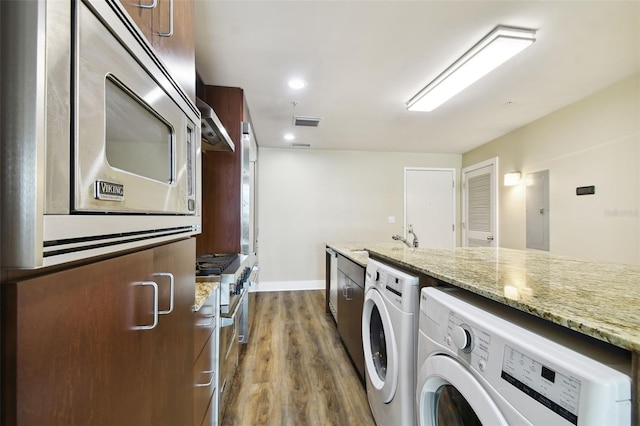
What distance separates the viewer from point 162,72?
2.13 feet

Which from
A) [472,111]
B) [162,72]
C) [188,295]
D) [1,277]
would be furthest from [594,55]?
[1,277]

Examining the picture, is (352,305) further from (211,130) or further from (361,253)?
(211,130)

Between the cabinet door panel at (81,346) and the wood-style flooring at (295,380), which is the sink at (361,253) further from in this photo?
the cabinet door panel at (81,346)

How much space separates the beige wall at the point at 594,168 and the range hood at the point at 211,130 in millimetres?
3135

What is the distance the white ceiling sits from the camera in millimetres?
1567

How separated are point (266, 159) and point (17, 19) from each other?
14.1 feet

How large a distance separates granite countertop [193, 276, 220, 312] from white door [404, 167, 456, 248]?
13.2 ft

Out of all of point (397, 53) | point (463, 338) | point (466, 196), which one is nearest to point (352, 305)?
point (463, 338)

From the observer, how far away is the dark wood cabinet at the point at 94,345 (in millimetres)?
306

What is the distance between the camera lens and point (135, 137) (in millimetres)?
588

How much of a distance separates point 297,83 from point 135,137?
6.67ft

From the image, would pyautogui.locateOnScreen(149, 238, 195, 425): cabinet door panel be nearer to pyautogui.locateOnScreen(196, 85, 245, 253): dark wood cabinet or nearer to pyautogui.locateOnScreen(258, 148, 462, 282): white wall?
pyautogui.locateOnScreen(196, 85, 245, 253): dark wood cabinet

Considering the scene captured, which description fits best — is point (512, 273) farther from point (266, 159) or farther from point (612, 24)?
point (266, 159)

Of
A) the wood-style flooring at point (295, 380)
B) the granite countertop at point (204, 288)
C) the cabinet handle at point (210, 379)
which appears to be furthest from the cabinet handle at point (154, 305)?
the wood-style flooring at point (295, 380)
